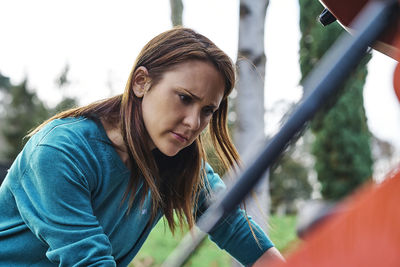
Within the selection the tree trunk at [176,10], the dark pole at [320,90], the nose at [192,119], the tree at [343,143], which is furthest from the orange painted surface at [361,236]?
the tree at [343,143]

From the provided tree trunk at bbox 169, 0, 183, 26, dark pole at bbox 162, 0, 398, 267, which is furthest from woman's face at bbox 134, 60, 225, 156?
tree trunk at bbox 169, 0, 183, 26

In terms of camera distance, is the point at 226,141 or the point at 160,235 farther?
the point at 160,235

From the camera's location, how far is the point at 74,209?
1211 millimetres

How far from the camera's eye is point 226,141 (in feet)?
5.32

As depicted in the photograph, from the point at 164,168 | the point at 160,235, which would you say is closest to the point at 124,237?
the point at 164,168

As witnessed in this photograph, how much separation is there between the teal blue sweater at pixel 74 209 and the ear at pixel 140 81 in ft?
0.54

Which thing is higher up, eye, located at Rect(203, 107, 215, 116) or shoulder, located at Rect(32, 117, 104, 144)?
eye, located at Rect(203, 107, 215, 116)

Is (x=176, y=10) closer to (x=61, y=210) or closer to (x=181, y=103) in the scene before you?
(x=181, y=103)

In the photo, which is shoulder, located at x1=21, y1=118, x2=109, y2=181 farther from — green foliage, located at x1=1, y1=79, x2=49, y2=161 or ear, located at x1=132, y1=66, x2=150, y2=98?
green foliage, located at x1=1, y1=79, x2=49, y2=161

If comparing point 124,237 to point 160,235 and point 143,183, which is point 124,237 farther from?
point 160,235

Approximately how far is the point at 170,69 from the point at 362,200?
103 cm

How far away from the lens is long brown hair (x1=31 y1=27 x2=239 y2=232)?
1438mm

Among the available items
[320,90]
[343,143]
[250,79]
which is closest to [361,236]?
[320,90]

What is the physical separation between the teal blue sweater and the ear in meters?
0.17
